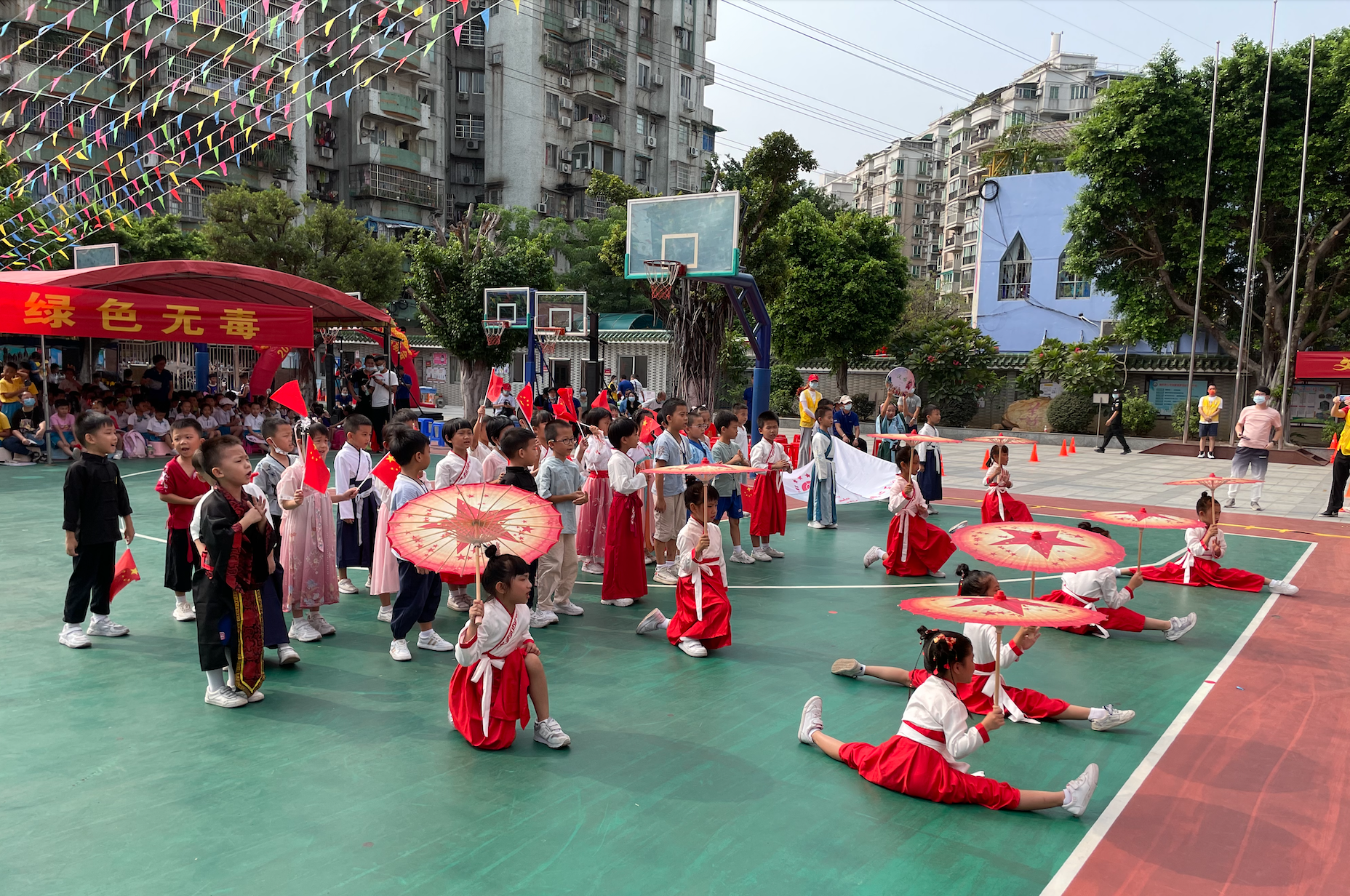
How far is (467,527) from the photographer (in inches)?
155

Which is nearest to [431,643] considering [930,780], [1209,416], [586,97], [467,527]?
[467,527]

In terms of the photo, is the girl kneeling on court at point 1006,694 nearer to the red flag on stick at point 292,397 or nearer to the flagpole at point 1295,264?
the red flag on stick at point 292,397

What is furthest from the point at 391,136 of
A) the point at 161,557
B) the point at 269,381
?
the point at 161,557

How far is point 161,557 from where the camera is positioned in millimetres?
8445

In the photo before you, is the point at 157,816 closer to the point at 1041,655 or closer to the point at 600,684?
the point at 600,684

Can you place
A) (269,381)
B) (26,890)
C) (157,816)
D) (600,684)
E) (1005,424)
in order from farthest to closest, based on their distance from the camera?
(1005,424) < (269,381) < (600,684) < (157,816) < (26,890)

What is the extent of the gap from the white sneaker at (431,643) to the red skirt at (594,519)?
223 centimetres

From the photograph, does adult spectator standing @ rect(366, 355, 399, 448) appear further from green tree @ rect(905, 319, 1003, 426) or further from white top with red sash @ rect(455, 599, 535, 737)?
green tree @ rect(905, 319, 1003, 426)

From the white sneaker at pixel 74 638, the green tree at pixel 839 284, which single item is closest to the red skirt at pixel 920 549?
the white sneaker at pixel 74 638

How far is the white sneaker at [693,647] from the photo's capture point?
5929 mm

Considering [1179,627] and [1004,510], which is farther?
[1004,510]

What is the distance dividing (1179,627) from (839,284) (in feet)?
65.2

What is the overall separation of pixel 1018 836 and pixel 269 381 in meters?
19.8

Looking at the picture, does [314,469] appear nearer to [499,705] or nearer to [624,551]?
[624,551]
